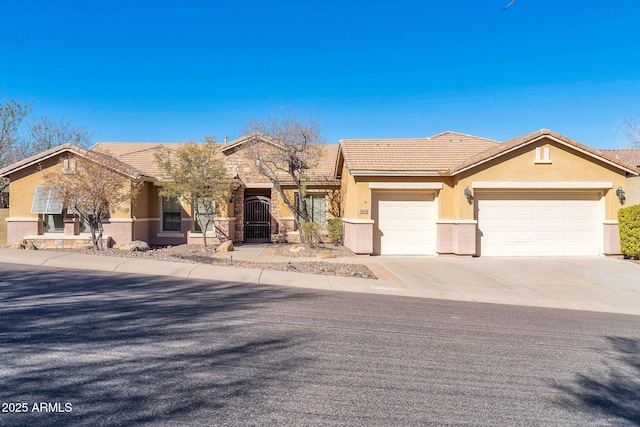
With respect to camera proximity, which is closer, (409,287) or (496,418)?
(496,418)

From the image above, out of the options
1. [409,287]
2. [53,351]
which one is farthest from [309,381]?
[409,287]

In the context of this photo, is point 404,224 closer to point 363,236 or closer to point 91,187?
point 363,236

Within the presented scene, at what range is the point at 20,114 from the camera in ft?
74.4

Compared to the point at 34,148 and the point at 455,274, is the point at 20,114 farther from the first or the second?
the point at 455,274

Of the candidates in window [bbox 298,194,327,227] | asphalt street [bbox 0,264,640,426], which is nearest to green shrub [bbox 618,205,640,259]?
asphalt street [bbox 0,264,640,426]

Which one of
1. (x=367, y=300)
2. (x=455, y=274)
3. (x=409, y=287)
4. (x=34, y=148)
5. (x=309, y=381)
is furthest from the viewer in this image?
(x=34, y=148)

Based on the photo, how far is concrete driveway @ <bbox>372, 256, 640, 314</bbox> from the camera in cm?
866

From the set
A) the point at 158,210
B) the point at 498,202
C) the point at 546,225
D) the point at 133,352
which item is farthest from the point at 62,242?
the point at 546,225

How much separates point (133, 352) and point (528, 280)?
9785 mm

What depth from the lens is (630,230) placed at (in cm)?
1351

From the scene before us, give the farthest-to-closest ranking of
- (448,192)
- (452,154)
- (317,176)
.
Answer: (317,176), (452,154), (448,192)

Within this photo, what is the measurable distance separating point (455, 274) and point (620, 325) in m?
4.61

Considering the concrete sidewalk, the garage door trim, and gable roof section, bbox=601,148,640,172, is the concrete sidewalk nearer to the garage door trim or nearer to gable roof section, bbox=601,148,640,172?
the garage door trim

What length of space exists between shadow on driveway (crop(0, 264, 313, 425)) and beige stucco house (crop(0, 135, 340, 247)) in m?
9.47
